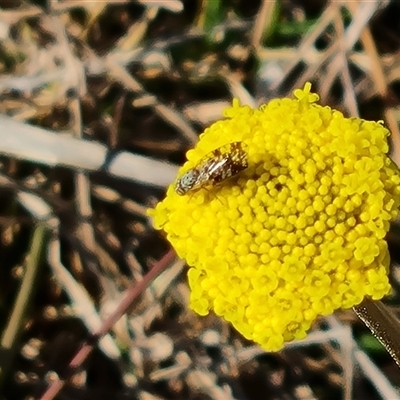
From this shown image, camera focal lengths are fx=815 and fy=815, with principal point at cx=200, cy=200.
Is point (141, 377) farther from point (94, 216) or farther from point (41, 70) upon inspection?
point (41, 70)

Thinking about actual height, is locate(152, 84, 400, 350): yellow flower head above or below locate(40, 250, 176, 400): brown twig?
above

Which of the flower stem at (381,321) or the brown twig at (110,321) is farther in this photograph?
the brown twig at (110,321)

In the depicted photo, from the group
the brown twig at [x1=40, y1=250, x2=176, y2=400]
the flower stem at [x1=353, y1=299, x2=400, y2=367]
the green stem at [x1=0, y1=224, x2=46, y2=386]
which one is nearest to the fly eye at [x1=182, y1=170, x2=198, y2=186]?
the flower stem at [x1=353, y1=299, x2=400, y2=367]

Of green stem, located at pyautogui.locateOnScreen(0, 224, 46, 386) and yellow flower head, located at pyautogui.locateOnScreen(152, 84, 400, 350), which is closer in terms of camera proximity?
yellow flower head, located at pyautogui.locateOnScreen(152, 84, 400, 350)

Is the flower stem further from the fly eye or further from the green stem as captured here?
the green stem

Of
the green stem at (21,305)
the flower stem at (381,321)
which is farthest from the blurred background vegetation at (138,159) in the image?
the flower stem at (381,321)

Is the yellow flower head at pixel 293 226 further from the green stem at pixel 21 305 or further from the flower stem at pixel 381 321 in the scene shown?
the green stem at pixel 21 305
